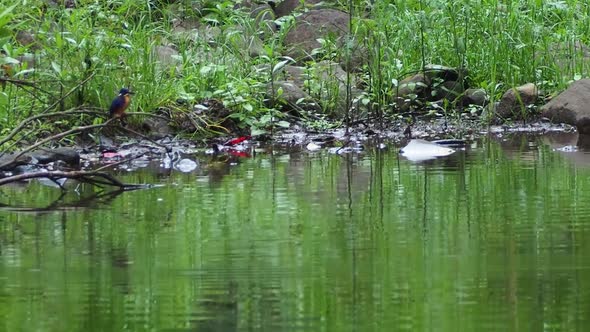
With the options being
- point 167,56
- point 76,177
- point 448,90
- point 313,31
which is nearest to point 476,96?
point 448,90

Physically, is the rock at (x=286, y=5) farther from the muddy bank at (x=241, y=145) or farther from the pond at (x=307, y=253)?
the pond at (x=307, y=253)

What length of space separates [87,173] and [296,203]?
43.8 inches

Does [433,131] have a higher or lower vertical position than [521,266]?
higher

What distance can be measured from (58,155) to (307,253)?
4392 mm

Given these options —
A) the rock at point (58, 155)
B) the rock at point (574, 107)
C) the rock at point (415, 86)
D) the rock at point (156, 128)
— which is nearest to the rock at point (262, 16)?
the rock at point (415, 86)

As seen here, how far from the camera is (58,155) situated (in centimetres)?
862

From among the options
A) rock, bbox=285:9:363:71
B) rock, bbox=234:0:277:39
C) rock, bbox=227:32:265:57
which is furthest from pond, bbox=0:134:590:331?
rock, bbox=234:0:277:39

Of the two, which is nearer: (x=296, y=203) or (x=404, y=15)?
(x=296, y=203)

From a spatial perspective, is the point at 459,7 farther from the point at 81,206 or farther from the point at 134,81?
Result: the point at 81,206

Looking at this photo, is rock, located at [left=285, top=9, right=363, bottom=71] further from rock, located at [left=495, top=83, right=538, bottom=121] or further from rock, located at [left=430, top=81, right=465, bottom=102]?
rock, located at [left=495, top=83, right=538, bottom=121]

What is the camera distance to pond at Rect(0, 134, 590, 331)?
3559 millimetres

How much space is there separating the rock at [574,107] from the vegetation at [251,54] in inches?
23.2

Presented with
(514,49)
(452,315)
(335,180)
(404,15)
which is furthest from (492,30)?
(452,315)

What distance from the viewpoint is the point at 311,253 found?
15.1 ft
